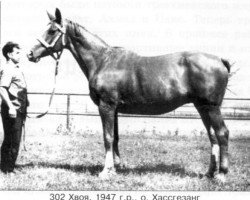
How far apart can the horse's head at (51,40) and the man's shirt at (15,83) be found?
0.37 metres

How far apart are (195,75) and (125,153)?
274 cm

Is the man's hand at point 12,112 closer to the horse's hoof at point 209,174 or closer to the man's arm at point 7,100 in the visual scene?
the man's arm at point 7,100

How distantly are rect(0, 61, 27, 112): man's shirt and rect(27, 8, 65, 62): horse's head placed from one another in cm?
37

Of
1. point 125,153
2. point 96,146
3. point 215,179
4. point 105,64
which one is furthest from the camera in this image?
point 96,146

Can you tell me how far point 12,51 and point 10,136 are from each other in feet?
4.34

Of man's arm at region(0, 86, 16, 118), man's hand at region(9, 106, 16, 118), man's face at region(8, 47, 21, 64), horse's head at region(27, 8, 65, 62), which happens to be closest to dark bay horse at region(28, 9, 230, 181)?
horse's head at region(27, 8, 65, 62)

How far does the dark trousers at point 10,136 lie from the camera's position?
5.33m

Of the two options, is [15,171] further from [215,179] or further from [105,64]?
[215,179]

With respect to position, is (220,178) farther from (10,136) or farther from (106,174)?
(10,136)

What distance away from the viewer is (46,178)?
533 centimetres

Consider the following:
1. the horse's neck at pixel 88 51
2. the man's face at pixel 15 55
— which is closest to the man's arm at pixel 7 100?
the man's face at pixel 15 55

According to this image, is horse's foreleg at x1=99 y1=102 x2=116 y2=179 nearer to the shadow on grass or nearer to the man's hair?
the shadow on grass

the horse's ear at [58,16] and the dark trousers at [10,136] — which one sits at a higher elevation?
the horse's ear at [58,16]

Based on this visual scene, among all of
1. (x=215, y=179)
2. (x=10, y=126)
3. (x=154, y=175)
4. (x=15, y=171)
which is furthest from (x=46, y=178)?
(x=215, y=179)
